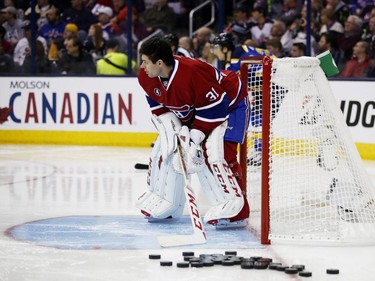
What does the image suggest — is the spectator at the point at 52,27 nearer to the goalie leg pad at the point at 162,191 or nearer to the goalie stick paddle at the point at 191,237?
the goalie leg pad at the point at 162,191

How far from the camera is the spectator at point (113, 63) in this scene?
11617mm

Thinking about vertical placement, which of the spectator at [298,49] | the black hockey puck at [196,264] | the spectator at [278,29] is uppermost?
the spectator at [278,29]

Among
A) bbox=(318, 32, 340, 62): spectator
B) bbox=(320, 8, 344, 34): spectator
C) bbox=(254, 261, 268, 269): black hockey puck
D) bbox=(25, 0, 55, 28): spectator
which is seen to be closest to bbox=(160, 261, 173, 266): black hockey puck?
bbox=(254, 261, 268, 269): black hockey puck

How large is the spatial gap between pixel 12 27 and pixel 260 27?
10.1 ft

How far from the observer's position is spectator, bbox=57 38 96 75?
11789mm

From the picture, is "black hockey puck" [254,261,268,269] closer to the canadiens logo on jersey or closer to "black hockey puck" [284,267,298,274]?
"black hockey puck" [284,267,298,274]

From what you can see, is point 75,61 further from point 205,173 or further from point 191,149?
point 191,149

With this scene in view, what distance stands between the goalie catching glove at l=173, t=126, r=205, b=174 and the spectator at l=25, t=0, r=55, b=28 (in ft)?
21.5

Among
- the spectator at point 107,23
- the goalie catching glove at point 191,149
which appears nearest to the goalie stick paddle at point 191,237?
the goalie catching glove at point 191,149

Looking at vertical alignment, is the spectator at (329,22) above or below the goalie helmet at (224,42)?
above

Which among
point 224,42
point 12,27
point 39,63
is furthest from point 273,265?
point 12,27

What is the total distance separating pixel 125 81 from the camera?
1143 centimetres

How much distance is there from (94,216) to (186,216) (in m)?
0.59

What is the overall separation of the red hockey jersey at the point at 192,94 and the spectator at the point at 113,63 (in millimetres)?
5688
